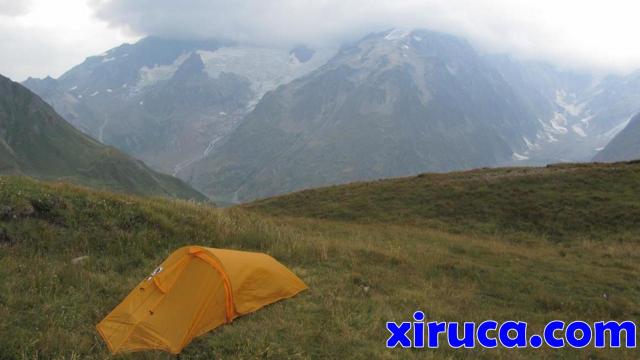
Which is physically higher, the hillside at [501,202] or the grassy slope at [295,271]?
the grassy slope at [295,271]

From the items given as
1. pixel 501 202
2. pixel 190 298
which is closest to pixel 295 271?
pixel 190 298

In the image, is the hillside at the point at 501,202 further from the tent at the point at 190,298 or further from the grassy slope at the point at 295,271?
the tent at the point at 190,298

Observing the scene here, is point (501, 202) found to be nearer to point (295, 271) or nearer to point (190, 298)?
point (295, 271)

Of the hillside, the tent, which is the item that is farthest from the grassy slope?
the hillside

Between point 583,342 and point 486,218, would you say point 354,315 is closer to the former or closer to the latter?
point 583,342

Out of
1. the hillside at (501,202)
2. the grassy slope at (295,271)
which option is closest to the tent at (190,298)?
the grassy slope at (295,271)

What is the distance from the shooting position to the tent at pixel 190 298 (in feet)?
38.2

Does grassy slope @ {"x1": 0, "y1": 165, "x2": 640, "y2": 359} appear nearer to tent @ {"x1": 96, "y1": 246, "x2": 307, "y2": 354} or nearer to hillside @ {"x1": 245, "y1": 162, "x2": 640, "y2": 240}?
tent @ {"x1": 96, "y1": 246, "x2": 307, "y2": 354}

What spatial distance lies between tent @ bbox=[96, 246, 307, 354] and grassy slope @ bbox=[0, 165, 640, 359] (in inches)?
14.6

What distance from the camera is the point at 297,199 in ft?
146

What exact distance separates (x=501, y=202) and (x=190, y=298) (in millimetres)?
28296

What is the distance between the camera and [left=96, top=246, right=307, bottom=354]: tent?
11648 mm

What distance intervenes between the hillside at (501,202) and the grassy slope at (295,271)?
17.8ft

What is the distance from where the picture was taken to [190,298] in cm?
1266
